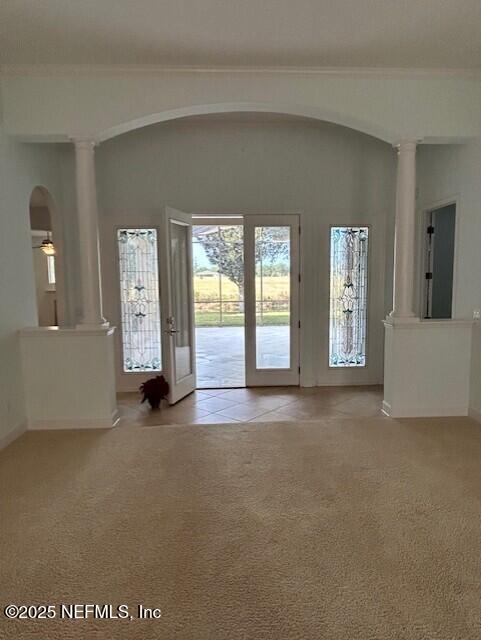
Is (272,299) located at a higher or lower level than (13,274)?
lower

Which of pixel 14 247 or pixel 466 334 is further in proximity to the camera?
pixel 466 334

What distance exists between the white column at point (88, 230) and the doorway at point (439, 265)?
374 cm

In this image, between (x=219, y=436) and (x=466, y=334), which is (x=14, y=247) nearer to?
(x=219, y=436)

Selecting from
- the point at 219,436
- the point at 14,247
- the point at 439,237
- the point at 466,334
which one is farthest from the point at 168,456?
the point at 439,237

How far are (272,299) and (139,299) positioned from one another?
166 cm

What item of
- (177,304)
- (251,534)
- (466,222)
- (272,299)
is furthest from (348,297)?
(251,534)

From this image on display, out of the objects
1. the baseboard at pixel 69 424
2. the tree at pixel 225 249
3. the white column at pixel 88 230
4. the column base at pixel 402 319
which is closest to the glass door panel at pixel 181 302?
the white column at pixel 88 230

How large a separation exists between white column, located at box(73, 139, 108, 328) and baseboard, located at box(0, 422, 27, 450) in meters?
1.02

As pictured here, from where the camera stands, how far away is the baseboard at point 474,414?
383cm

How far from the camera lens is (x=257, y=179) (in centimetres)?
517

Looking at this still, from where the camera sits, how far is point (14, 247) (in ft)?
12.0

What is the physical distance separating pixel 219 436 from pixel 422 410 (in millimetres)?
1927

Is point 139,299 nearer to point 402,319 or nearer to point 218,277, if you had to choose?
point 402,319

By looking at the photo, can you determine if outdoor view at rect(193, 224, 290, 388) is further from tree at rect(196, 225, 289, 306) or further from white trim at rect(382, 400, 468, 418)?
white trim at rect(382, 400, 468, 418)
